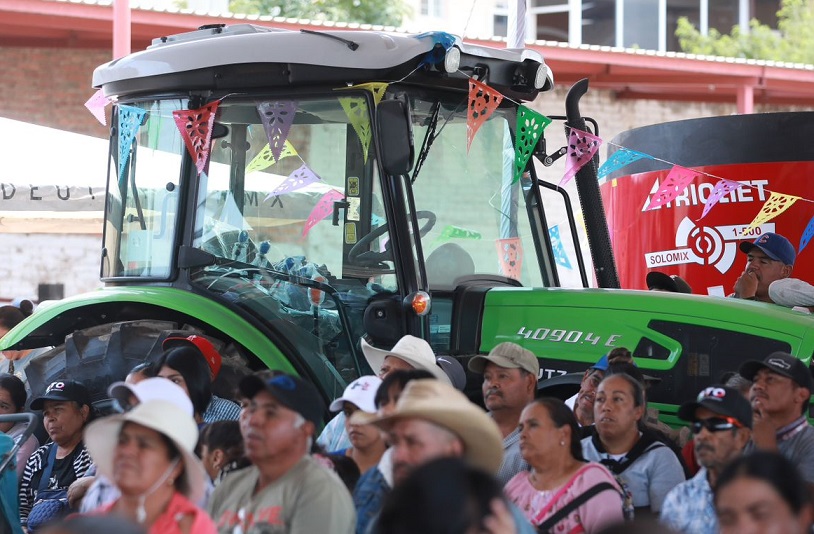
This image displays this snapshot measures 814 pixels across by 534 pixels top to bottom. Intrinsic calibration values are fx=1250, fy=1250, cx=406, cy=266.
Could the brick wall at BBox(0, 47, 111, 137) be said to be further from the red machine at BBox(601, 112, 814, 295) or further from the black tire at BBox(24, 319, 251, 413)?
the black tire at BBox(24, 319, 251, 413)

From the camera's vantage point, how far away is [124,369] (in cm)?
671

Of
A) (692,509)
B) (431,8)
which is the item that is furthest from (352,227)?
(431,8)

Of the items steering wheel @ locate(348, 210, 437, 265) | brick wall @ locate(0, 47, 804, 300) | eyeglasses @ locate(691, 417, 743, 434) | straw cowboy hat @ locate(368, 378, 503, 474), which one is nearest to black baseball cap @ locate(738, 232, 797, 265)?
steering wheel @ locate(348, 210, 437, 265)

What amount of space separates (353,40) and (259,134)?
2.44 feet

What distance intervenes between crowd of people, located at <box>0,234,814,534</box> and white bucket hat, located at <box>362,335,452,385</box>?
0.01 meters

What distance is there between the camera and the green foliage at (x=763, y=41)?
25.2m

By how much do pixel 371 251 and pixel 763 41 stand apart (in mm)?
21381

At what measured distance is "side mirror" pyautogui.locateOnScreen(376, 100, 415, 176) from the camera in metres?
5.93

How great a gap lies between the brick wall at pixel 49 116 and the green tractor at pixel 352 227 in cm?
912

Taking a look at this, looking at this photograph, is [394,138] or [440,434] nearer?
[440,434]

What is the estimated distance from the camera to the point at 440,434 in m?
3.66

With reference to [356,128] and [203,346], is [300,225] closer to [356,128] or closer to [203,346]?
[356,128]

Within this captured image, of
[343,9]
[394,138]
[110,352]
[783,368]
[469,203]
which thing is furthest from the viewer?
[343,9]

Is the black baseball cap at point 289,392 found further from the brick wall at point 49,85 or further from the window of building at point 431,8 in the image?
the window of building at point 431,8
